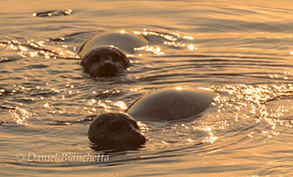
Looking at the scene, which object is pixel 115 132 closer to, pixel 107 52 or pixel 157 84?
pixel 157 84

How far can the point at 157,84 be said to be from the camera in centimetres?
1176

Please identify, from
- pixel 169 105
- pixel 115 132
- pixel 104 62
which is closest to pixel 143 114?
pixel 169 105

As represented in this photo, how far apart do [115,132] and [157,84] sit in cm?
251

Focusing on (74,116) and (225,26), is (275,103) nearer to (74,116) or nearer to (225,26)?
(74,116)

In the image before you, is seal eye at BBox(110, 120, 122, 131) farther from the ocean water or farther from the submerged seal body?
the submerged seal body

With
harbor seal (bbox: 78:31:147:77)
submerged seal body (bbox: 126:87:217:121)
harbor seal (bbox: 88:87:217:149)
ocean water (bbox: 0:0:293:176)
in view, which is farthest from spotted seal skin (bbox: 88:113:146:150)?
harbor seal (bbox: 78:31:147:77)

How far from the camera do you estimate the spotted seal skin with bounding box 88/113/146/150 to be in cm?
931

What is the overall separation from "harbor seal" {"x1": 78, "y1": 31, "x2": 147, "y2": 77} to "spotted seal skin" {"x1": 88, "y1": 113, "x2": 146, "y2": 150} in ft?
10.8

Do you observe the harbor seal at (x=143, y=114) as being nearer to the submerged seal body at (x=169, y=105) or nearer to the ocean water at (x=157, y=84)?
the submerged seal body at (x=169, y=105)

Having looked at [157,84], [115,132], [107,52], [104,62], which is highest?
[107,52]

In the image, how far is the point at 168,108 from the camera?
406 inches

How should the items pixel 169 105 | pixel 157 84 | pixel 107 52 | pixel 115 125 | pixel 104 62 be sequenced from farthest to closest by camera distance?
pixel 107 52
pixel 104 62
pixel 157 84
pixel 169 105
pixel 115 125

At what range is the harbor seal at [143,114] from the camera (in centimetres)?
933

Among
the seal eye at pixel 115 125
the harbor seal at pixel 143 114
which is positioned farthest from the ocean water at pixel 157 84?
the seal eye at pixel 115 125
